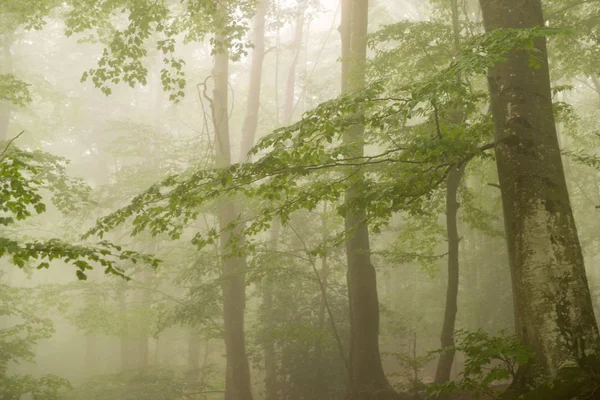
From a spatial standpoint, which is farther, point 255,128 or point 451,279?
point 255,128

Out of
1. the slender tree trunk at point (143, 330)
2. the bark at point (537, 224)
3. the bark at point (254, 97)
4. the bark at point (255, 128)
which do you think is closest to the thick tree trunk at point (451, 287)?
the bark at point (537, 224)

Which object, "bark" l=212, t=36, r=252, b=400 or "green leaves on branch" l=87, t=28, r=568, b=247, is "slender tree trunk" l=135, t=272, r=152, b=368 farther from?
"green leaves on branch" l=87, t=28, r=568, b=247

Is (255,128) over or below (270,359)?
over

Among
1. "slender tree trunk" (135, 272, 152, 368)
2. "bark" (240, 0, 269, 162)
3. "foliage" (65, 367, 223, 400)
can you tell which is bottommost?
"foliage" (65, 367, 223, 400)

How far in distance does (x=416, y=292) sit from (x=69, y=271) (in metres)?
24.1

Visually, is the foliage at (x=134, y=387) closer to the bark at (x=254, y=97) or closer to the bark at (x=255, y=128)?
the bark at (x=255, y=128)

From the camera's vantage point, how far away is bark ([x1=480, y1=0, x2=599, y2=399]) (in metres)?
4.06

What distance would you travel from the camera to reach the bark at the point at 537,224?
4.06m

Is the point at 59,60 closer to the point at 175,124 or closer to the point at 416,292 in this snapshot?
the point at 175,124

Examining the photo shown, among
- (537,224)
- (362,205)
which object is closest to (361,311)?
(362,205)

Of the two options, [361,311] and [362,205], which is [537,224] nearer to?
[362,205]

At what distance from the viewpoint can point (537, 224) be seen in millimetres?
4266

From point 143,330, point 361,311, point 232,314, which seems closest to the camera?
point 361,311

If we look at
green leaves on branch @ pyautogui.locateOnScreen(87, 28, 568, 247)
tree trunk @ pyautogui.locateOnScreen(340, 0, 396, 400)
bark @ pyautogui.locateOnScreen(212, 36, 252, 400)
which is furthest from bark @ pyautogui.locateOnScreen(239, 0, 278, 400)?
green leaves on branch @ pyautogui.locateOnScreen(87, 28, 568, 247)
